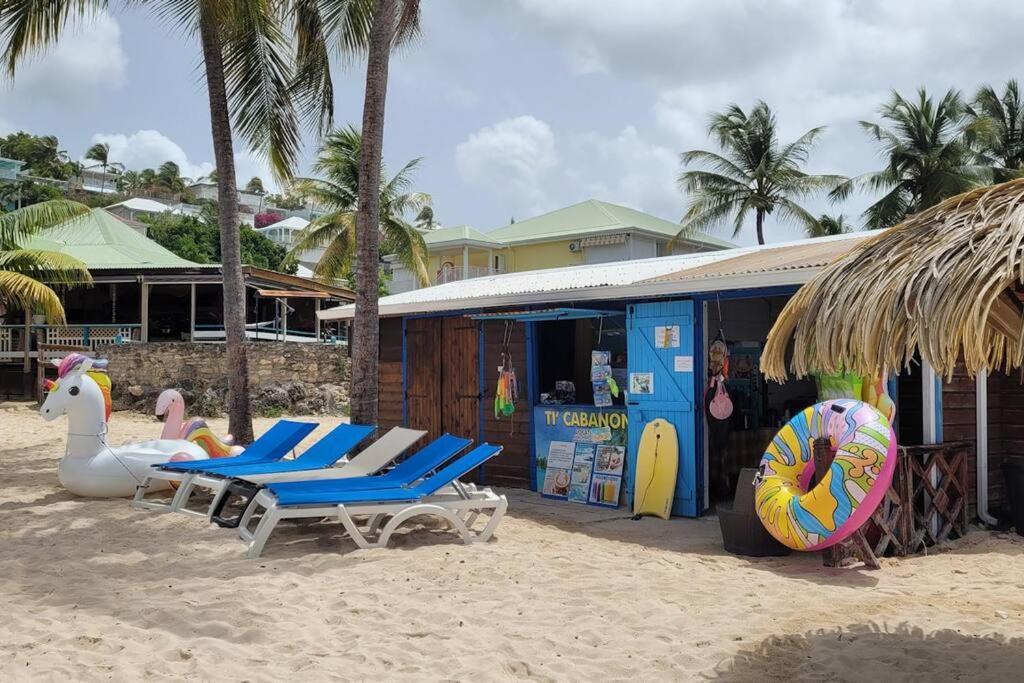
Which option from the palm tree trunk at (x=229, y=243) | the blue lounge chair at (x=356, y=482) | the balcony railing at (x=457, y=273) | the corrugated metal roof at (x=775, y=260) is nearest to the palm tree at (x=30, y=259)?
the palm tree trunk at (x=229, y=243)

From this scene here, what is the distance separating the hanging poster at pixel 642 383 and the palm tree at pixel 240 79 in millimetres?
5178

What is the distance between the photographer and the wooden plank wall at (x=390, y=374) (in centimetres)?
1227

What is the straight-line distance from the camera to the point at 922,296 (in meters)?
3.87

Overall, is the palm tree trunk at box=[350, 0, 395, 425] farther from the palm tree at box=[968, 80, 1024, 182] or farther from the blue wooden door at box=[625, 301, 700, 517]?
the palm tree at box=[968, 80, 1024, 182]

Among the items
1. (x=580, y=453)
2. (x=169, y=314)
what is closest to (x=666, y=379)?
(x=580, y=453)

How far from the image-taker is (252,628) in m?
4.83

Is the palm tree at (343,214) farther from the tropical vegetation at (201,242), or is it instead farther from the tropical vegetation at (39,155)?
the tropical vegetation at (39,155)

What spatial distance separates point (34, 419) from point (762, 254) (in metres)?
16.2

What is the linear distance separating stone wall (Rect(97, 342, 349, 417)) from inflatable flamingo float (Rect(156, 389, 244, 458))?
10.5 meters

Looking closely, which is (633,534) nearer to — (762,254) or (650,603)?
(650,603)

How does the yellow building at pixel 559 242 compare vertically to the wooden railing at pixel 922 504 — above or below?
above

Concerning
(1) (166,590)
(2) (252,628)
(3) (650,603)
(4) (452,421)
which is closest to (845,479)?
(3) (650,603)

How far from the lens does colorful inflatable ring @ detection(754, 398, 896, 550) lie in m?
6.16

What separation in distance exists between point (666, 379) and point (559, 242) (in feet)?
75.4
